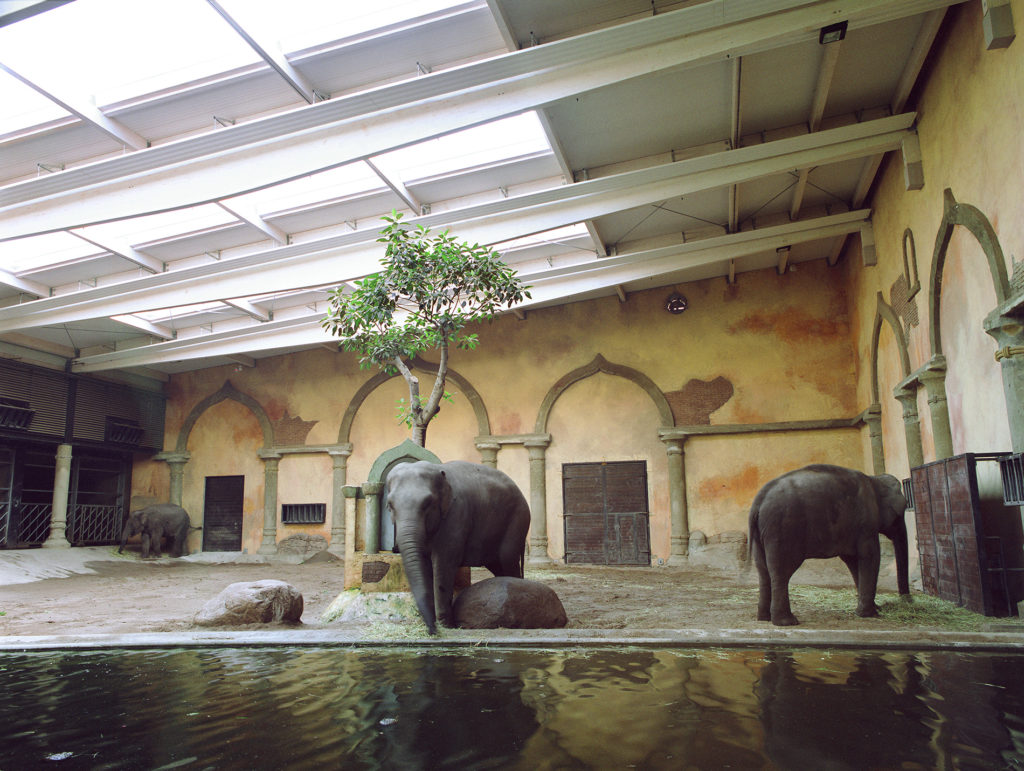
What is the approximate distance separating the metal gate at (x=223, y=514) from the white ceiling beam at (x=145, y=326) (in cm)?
379

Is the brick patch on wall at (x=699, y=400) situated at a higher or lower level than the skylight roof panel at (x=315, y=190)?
lower

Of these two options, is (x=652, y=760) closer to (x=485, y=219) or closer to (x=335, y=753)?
(x=335, y=753)

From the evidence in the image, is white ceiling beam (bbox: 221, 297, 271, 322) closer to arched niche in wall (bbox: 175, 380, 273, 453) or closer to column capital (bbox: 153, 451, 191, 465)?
arched niche in wall (bbox: 175, 380, 273, 453)

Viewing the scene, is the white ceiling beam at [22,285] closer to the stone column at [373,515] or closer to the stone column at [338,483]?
the stone column at [338,483]

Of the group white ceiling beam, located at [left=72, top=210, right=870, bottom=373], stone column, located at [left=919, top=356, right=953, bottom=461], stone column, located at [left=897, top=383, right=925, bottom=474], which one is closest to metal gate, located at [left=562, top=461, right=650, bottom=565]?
white ceiling beam, located at [left=72, top=210, right=870, bottom=373]

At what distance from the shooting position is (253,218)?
1095 cm

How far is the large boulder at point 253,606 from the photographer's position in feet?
19.9

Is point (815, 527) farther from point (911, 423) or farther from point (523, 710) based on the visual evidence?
point (911, 423)

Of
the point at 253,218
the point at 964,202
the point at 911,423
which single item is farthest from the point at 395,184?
the point at 911,423

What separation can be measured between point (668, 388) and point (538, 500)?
11.2 feet

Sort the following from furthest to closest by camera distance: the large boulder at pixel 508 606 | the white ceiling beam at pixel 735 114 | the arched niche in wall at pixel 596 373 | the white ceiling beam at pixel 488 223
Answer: the arched niche in wall at pixel 596 373, the white ceiling beam at pixel 488 223, the white ceiling beam at pixel 735 114, the large boulder at pixel 508 606

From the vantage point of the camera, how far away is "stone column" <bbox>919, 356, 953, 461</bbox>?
8.60m

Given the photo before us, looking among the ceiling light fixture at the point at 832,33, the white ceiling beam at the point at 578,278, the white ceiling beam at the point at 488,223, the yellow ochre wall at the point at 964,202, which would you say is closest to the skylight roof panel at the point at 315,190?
the white ceiling beam at the point at 488,223

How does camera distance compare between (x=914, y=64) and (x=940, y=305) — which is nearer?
(x=914, y=64)
